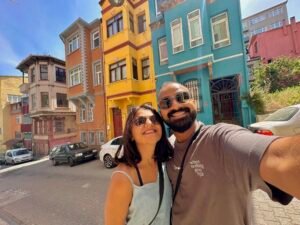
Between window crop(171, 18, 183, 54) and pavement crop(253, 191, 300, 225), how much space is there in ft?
29.7

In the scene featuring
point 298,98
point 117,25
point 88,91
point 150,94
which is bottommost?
point 298,98

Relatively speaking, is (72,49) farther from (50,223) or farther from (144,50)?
(50,223)

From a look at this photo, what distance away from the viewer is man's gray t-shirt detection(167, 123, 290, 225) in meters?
1.14

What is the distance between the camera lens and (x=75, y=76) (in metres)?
17.0

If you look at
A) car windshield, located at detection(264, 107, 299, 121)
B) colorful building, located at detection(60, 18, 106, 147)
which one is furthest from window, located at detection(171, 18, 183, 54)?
colorful building, located at detection(60, 18, 106, 147)

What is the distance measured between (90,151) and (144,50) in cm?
820

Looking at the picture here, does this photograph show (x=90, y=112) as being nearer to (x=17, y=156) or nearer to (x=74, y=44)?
(x=74, y=44)

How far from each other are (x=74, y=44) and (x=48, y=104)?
930cm


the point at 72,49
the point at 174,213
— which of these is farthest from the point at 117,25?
the point at 174,213

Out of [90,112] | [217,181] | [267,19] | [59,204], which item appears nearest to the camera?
[217,181]

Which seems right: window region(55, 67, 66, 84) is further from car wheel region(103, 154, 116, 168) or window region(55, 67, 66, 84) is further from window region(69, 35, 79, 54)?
car wheel region(103, 154, 116, 168)

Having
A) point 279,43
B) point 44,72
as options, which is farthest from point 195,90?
point 44,72

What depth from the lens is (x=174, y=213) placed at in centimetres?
142

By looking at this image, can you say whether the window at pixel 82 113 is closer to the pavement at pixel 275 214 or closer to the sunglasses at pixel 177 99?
the pavement at pixel 275 214
